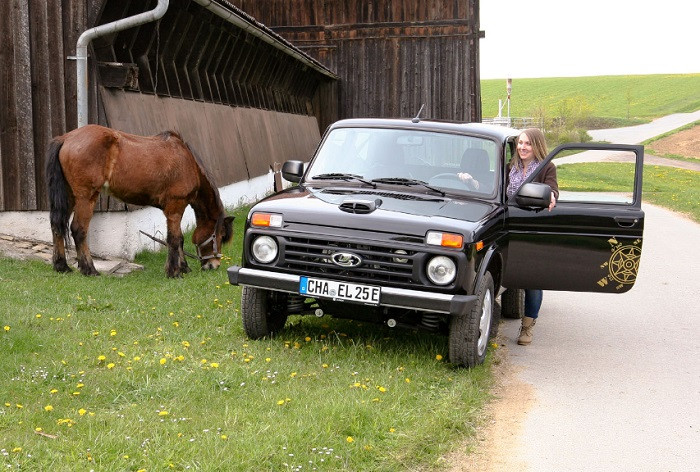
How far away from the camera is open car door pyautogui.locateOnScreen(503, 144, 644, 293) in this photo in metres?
7.60

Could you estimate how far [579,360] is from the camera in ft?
25.4

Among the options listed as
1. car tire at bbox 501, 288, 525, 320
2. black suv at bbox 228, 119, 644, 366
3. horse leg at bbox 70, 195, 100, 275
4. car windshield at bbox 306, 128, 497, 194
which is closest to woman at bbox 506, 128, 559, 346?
black suv at bbox 228, 119, 644, 366

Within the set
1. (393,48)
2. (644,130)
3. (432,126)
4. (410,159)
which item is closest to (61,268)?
(410,159)

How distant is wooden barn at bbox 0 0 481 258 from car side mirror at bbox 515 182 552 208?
19.7 feet

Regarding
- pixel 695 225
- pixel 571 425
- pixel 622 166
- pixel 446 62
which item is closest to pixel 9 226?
pixel 571 425

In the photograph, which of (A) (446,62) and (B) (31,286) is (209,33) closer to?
(B) (31,286)

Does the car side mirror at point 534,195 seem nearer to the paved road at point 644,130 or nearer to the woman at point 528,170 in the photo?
the woman at point 528,170

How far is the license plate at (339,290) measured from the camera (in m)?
6.51

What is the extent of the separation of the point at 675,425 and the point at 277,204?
11.1 feet

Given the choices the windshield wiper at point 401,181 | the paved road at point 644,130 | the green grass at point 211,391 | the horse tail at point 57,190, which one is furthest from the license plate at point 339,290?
the paved road at point 644,130

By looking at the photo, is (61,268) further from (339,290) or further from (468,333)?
(468,333)

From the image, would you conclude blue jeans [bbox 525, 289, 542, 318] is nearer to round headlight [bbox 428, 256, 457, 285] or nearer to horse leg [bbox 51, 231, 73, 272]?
round headlight [bbox 428, 256, 457, 285]

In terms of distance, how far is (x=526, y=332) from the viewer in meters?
8.30

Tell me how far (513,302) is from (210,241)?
13.0 feet
